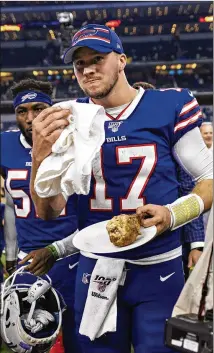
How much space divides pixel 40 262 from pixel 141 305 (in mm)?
609

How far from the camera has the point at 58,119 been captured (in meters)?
1.55

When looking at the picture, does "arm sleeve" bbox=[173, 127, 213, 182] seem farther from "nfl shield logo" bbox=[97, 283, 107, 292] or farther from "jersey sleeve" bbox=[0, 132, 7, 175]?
"jersey sleeve" bbox=[0, 132, 7, 175]

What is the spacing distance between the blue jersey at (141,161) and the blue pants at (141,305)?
0.07 meters

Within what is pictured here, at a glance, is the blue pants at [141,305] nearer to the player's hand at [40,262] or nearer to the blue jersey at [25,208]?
the player's hand at [40,262]

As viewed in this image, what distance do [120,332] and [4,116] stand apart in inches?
728

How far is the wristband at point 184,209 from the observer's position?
1.61m

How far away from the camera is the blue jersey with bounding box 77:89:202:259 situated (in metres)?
1.75

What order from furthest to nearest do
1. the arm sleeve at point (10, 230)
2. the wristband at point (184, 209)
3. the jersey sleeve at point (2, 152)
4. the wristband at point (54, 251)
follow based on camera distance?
1. the arm sleeve at point (10, 230)
2. the jersey sleeve at point (2, 152)
3. the wristband at point (54, 251)
4. the wristband at point (184, 209)

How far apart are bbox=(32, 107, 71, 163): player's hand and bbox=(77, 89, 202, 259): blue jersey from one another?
0.82ft

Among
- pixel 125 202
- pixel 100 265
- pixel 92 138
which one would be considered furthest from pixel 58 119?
pixel 100 265

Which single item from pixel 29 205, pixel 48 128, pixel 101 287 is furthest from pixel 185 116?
pixel 29 205

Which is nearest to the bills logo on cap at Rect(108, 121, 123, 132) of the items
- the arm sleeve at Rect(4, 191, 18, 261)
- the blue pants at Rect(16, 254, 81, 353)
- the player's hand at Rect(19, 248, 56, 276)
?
the player's hand at Rect(19, 248, 56, 276)

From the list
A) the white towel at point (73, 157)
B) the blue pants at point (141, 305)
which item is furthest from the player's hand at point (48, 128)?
the blue pants at point (141, 305)

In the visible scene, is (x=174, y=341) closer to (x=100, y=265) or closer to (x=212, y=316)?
(x=212, y=316)
